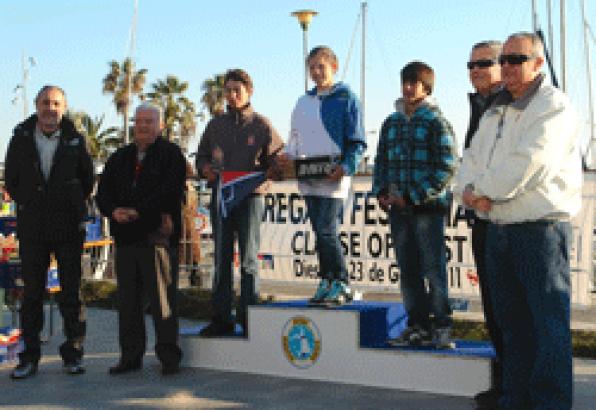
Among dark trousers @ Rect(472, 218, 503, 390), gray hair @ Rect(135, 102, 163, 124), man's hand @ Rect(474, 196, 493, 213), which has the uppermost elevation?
gray hair @ Rect(135, 102, 163, 124)

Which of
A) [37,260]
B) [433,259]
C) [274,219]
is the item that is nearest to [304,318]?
[433,259]

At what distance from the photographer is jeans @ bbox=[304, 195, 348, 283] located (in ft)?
18.4

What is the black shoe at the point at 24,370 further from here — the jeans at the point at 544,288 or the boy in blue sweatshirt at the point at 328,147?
the jeans at the point at 544,288

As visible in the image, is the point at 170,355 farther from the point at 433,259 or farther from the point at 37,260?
the point at 433,259

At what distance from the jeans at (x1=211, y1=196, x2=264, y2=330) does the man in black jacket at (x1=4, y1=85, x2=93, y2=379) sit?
0.96 meters

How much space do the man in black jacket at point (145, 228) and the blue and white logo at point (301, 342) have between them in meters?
0.81

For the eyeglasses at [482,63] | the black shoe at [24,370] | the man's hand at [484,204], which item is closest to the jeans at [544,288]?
the man's hand at [484,204]

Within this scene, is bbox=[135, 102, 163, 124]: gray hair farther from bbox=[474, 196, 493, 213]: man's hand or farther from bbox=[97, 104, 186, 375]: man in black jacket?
bbox=[474, 196, 493, 213]: man's hand

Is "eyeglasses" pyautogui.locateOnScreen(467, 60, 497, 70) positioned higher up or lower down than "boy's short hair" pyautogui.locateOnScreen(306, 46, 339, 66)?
lower down

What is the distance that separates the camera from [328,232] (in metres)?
5.63

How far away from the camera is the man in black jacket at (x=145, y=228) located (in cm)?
588

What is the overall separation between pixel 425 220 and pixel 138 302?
2196 mm

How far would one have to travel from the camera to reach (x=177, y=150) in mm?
6043

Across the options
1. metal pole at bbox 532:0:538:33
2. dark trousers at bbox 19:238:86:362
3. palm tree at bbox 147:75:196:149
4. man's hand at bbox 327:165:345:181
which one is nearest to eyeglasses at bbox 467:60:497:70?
man's hand at bbox 327:165:345:181
